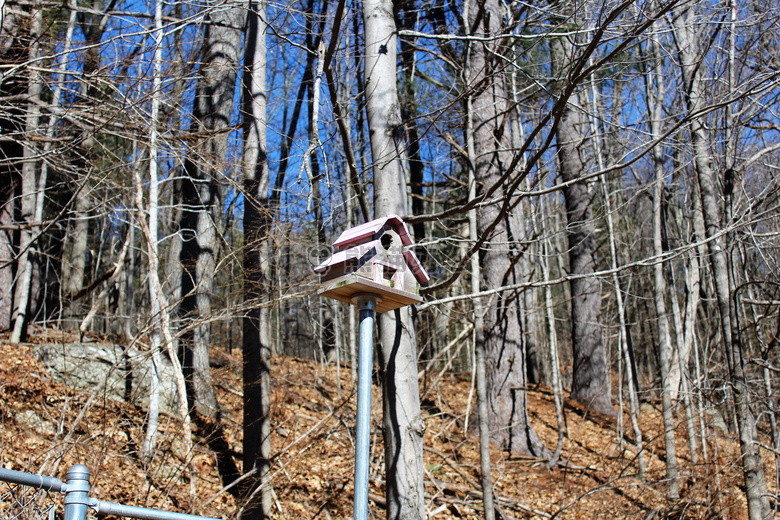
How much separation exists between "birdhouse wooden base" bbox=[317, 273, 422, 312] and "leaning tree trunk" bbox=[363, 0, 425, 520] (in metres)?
1.07

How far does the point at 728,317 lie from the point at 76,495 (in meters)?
6.23

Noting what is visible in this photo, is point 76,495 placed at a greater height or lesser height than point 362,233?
lesser

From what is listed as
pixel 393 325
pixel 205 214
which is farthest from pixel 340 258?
pixel 205 214

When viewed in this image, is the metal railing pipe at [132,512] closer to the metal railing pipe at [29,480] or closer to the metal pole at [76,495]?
the metal pole at [76,495]

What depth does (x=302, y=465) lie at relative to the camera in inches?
290

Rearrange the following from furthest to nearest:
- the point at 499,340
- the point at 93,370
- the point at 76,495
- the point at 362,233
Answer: the point at 499,340
the point at 93,370
the point at 362,233
the point at 76,495

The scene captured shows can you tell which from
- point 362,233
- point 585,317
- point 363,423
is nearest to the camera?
point 363,423

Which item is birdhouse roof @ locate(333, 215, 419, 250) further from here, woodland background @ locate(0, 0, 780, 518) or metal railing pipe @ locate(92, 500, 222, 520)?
metal railing pipe @ locate(92, 500, 222, 520)

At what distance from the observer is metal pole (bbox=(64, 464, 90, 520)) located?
7.52ft

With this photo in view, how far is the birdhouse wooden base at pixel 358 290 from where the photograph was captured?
9.11 ft

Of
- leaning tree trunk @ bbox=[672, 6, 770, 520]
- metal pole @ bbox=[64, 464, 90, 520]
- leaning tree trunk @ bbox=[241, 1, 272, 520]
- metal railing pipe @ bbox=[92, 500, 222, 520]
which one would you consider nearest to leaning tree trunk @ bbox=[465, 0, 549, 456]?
leaning tree trunk @ bbox=[672, 6, 770, 520]

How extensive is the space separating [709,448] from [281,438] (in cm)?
609

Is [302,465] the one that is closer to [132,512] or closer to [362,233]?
[362,233]

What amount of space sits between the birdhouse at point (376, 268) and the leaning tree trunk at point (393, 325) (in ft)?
2.92
